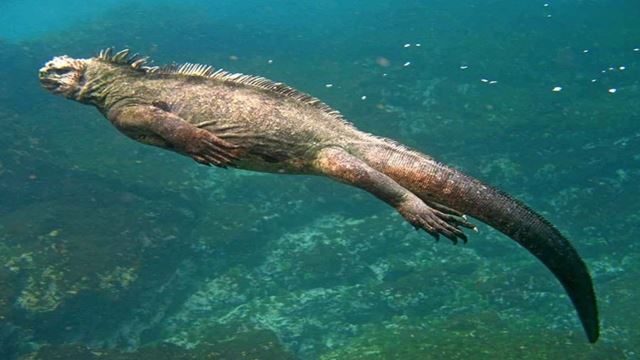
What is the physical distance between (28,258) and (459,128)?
1522 centimetres

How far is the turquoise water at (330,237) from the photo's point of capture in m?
12.5

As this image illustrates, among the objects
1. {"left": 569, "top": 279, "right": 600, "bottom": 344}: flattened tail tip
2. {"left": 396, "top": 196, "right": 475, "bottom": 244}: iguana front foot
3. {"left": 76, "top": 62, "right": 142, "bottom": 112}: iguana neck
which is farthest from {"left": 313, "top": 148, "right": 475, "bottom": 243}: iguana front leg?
{"left": 76, "top": 62, "right": 142, "bottom": 112}: iguana neck

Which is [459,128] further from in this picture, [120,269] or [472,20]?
[472,20]

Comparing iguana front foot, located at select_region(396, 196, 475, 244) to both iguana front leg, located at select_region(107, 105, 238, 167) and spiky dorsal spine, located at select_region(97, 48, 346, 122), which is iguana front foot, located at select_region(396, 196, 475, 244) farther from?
iguana front leg, located at select_region(107, 105, 238, 167)

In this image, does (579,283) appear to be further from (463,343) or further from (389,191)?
(463,343)

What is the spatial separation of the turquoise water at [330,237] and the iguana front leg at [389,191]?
7413 millimetres

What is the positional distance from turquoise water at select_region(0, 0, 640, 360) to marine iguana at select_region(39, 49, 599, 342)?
23.7 ft

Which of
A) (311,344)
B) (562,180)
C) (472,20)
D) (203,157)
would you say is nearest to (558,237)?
(203,157)

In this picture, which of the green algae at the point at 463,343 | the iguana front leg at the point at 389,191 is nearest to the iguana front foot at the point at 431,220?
the iguana front leg at the point at 389,191

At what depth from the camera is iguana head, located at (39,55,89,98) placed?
17.4ft

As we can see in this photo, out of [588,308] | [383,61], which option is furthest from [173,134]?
[383,61]

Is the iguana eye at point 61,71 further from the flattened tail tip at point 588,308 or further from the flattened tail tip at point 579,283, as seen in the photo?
the flattened tail tip at point 588,308

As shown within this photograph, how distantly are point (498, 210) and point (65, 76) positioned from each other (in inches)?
174

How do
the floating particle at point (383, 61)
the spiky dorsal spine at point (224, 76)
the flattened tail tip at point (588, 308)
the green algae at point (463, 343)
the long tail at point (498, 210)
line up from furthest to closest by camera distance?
the floating particle at point (383, 61) < the green algae at point (463, 343) < the spiky dorsal spine at point (224, 76) < the flattened tail tip at point (588, 308) < the long tail at point (498, 210)
